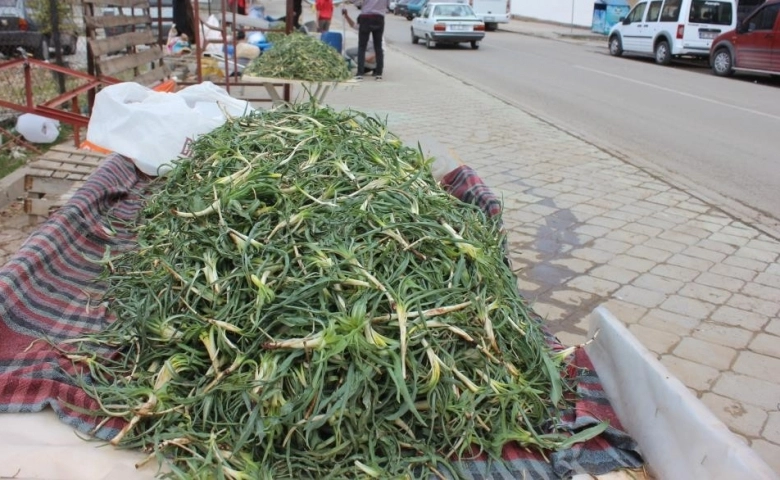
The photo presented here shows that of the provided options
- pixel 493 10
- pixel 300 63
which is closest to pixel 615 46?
pixel 493 10

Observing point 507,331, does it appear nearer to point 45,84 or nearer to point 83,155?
point 83,155

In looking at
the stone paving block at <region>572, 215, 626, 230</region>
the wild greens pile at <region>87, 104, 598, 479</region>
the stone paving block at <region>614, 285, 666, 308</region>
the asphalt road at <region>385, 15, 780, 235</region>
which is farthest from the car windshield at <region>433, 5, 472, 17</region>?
the wild greens pile at <region>87, 104, 598, 479</region>

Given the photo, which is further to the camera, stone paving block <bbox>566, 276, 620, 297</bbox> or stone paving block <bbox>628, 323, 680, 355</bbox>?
stone paving block <bbox>566, 276, 620, 297</bbox>

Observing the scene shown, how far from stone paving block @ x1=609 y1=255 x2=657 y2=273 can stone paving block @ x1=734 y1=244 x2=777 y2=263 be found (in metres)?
0.75

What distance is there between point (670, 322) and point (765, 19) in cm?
1345

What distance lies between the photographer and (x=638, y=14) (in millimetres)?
18781

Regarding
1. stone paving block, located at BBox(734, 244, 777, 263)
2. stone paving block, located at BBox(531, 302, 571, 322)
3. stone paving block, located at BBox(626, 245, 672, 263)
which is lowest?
stone paving block, located at BBox(531, 302, 571, 322)

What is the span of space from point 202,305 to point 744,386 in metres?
2.54

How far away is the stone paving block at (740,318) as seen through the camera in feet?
12.1

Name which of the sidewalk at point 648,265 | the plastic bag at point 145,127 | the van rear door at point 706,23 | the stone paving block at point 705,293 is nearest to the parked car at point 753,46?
the van rear door at point 706,23

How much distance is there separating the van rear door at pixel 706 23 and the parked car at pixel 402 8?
2062cm

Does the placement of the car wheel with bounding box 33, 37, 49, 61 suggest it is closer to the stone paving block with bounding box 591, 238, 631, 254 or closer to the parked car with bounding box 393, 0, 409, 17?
the stone paving block with bounding box 591, 238, 631, 254

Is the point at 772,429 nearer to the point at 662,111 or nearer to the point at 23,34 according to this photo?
the point at 662,111

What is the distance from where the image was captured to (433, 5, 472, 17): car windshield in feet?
65.2
